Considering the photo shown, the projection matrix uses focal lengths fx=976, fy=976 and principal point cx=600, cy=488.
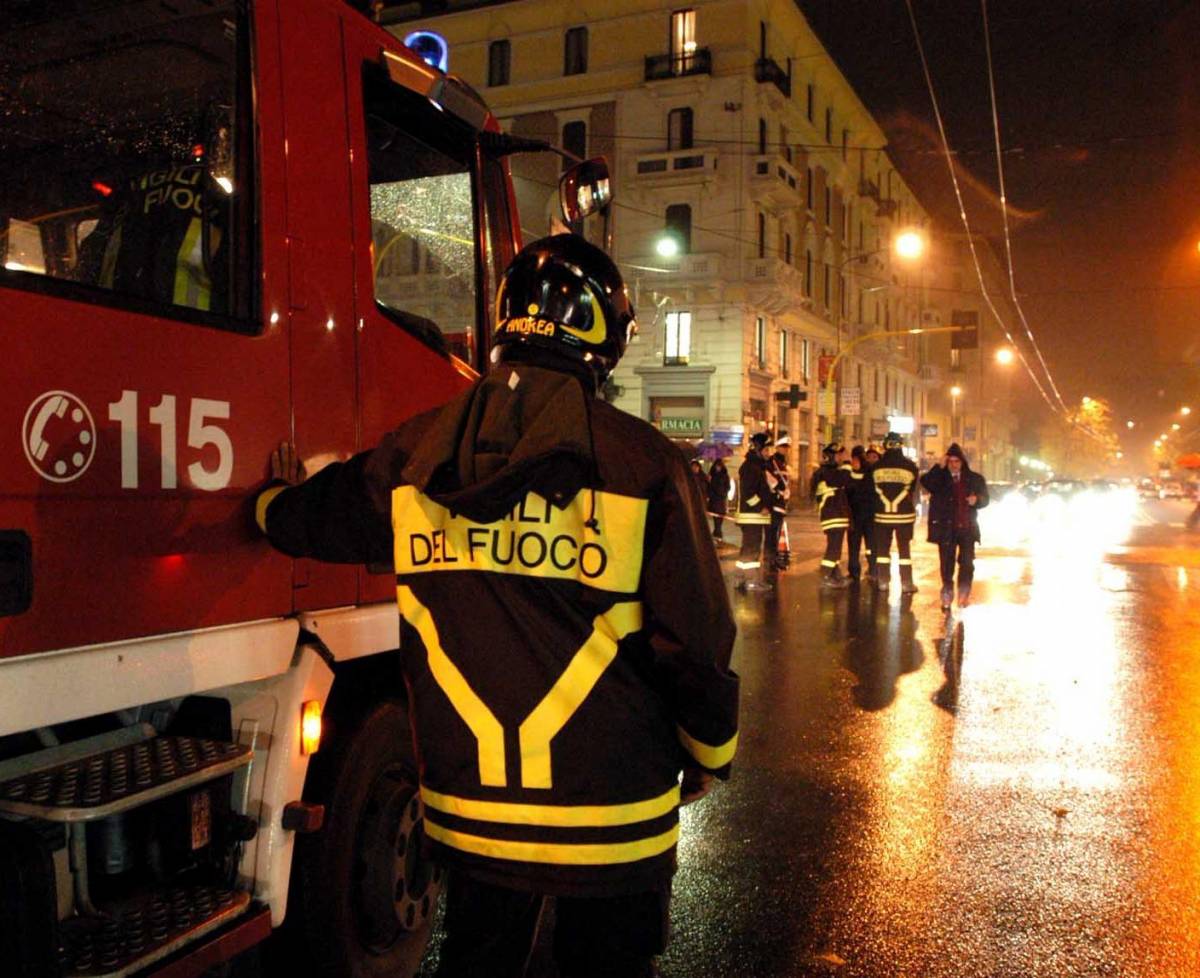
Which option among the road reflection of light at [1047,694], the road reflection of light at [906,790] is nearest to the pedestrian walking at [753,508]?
the road reflection of light at [1047,694]

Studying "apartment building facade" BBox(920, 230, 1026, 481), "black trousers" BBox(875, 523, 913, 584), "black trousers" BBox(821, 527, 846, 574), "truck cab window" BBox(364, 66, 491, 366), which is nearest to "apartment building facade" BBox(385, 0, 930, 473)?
"apartment building facade" BBox(920, 230, 1026, 481)

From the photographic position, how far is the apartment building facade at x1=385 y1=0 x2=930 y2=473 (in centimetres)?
3153

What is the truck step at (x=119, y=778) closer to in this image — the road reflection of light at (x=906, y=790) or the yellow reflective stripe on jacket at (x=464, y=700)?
the yellow reflective stripe on jacket at (x=464, y=700)

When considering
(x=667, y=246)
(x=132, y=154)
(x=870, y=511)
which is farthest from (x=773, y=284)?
(x=132, y=154)

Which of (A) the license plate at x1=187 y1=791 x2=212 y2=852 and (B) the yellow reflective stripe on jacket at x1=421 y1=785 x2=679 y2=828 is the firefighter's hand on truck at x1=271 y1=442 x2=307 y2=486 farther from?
(B) the yellow reflective stripe on jacket at x1=421 y1=785 x2=679 y2=828

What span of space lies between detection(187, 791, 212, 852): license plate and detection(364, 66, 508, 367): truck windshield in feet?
4.68

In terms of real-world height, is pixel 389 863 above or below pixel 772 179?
below

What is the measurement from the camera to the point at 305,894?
8.09ft

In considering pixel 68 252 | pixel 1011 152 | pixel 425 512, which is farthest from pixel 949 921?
pixel 1011 152

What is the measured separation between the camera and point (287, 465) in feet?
7.90

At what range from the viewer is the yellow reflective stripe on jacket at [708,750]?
6.26ft

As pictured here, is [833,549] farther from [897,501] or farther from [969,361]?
[969,361]

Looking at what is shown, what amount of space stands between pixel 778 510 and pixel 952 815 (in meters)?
9.83

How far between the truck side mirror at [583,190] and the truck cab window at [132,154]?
3.78 ft
